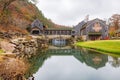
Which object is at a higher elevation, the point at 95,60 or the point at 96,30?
the point at 96,30

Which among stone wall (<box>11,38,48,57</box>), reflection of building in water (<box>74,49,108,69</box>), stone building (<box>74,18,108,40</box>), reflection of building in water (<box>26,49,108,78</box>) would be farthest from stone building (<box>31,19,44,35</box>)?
reflection of building in water (<box>74,49,108,69</box>)

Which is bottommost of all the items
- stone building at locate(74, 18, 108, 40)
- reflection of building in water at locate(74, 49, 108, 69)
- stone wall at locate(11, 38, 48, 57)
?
→ reflection of building in water at locate(74, 49, 108, 69)

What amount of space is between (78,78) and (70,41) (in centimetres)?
9850

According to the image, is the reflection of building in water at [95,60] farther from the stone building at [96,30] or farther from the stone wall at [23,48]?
the stone building at [96,30]

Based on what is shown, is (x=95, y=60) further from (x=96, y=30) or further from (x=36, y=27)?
(x=36, y=27)

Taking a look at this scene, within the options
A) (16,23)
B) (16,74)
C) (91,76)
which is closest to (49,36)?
(16,23)

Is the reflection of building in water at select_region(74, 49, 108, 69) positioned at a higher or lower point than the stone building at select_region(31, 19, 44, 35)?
lower

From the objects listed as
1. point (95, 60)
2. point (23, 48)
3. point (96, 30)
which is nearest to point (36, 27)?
point (96, 30)

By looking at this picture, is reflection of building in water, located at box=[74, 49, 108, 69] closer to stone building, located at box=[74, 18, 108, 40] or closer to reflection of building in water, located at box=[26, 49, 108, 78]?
reflection of building in water, located at box=[26, 49, 108, 78]

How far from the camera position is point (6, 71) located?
18.6m

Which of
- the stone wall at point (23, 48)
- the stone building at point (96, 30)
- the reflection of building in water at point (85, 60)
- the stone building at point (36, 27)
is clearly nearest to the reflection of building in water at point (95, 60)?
the reflection of building in water at point (85, 60)

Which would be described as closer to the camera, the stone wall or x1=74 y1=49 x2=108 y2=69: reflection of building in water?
the stone wall

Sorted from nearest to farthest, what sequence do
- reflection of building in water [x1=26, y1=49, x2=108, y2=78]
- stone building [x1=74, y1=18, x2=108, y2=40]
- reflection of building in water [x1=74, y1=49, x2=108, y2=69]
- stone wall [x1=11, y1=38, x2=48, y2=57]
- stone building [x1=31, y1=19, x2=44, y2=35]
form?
stone wall [x1=11, y1=38, x2=48, y2=57] → reflection of building in water [x1=26, y1=49, x2=108, y2=78] → reflection of building in water [x1=74, y1=49, x2=108, y2=69] → stone building [x1=74, y1=18, x2=108, y2=40] → stone building [x1=31, y1=19, x2=44, y2=35]

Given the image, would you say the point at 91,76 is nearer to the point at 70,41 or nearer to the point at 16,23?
the point at 16,23
